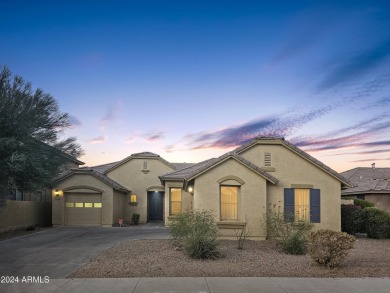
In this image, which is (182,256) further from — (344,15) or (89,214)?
(89,214)

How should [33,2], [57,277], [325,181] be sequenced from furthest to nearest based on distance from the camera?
1. [325,181]
2. [33,2]
3. [57,277]

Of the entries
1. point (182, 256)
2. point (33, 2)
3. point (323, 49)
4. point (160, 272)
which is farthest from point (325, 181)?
point (33, 2)

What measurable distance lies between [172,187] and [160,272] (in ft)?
47.2

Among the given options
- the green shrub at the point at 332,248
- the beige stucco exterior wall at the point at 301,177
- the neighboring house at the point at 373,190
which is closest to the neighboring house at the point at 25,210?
the beige stucco exterior wall at the point at 301,177

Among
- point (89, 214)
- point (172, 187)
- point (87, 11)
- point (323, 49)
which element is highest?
point (87, 11)

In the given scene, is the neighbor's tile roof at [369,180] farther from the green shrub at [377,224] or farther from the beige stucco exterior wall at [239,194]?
the beige stucco exterior wall at [239,194]

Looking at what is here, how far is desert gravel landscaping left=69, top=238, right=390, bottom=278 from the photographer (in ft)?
31.5

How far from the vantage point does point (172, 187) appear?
24000 millimetres

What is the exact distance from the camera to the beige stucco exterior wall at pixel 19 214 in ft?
63.9

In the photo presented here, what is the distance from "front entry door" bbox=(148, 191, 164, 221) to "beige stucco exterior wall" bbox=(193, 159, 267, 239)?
13.6 m

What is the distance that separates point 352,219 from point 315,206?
3090 mm

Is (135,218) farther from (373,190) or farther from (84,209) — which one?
(373,190)

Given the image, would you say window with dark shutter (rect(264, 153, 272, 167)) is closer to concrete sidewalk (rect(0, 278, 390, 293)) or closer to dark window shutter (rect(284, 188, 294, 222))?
dark window shutter (rect(284, 188, 294, 222))

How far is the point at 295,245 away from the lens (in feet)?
43.2
